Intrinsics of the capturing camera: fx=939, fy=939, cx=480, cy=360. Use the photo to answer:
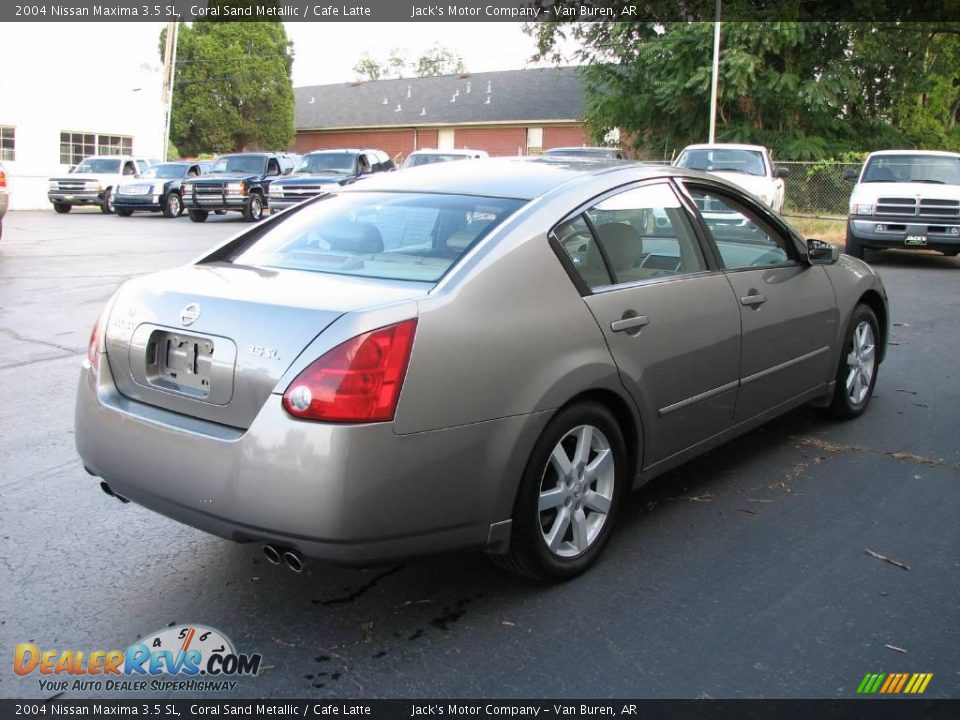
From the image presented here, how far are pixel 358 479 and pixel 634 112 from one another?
29.3 meters

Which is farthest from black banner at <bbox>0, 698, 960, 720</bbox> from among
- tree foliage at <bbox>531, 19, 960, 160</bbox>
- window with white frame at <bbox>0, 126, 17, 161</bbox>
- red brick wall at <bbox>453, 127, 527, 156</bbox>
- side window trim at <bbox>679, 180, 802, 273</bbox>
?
red brick wall at <bbox>453, 127, 527, 156</bbox>

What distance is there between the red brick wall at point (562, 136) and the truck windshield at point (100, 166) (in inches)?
998

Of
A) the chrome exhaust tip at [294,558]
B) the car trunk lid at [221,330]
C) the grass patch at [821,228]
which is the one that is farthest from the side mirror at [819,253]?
the grass patch at [821,228]

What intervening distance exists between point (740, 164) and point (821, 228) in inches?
211

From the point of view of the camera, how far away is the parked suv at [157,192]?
28.6 meters

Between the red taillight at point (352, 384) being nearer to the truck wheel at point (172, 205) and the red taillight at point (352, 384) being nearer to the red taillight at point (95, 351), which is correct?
the red taillight at point (95, 351)

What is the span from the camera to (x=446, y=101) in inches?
2290

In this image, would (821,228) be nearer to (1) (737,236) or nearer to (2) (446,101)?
(1) (737,236)

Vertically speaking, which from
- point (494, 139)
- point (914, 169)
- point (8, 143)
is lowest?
point (914, 169)

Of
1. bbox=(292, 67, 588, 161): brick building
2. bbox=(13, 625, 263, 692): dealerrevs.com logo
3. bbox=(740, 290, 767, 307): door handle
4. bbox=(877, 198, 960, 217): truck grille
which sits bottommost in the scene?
bbox=(13, 625, 263, 692): dealerrevs.com logo

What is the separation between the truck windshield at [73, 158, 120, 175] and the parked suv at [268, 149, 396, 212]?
35.2ft

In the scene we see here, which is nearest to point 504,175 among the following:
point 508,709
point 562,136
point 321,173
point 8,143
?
point 508,709

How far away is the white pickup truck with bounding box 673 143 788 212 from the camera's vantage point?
58.5ft

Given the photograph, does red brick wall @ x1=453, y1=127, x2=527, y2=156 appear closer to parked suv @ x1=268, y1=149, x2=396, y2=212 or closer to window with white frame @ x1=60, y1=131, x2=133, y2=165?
window with white frame @ x1=60, y1=131, x2=133, y2=165
